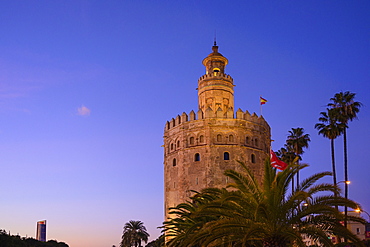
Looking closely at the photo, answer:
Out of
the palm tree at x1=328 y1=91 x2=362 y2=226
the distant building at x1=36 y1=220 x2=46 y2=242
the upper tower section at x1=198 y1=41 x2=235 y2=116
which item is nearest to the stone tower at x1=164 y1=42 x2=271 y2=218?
the upper tower section at x1=198 y1=41 x2=235 y2=116

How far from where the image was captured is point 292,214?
17734mm

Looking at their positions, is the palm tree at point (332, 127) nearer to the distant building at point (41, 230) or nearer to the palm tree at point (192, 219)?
the palm tree at point (192, 219)

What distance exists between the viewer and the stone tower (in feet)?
136

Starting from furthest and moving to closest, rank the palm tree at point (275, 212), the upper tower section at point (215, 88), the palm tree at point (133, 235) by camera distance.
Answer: the palm tree at point (133, 235), the upper tower section at point (215, 88), the palm tree at point (275, 212)

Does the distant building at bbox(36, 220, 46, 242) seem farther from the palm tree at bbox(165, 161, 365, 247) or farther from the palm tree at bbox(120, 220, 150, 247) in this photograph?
the palm tree at bbox(165, 161, 365, 247)

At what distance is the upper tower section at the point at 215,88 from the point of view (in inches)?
1788

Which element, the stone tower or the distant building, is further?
the distant building

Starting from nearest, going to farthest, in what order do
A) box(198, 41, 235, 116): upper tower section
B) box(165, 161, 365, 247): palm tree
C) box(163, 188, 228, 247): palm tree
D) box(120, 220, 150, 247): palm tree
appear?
box(165, 161, 365, 247): palm tree, box(163, 188, 228, 247): palm tree, box(198, 41, 235, 116): upper tower section, box(120, 220, 150, 247): palm tree

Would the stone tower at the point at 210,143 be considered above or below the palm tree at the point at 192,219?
above

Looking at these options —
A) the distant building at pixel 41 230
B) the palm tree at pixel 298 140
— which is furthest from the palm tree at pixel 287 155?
the distant building at pixel 41 230

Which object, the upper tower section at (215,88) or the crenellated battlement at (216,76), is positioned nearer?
the upper tower section at (215,88)

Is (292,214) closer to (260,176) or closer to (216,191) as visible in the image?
(216,191)

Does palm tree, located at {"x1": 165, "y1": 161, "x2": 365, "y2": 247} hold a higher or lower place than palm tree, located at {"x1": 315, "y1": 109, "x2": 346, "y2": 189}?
lower

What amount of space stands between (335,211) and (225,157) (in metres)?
25.4
